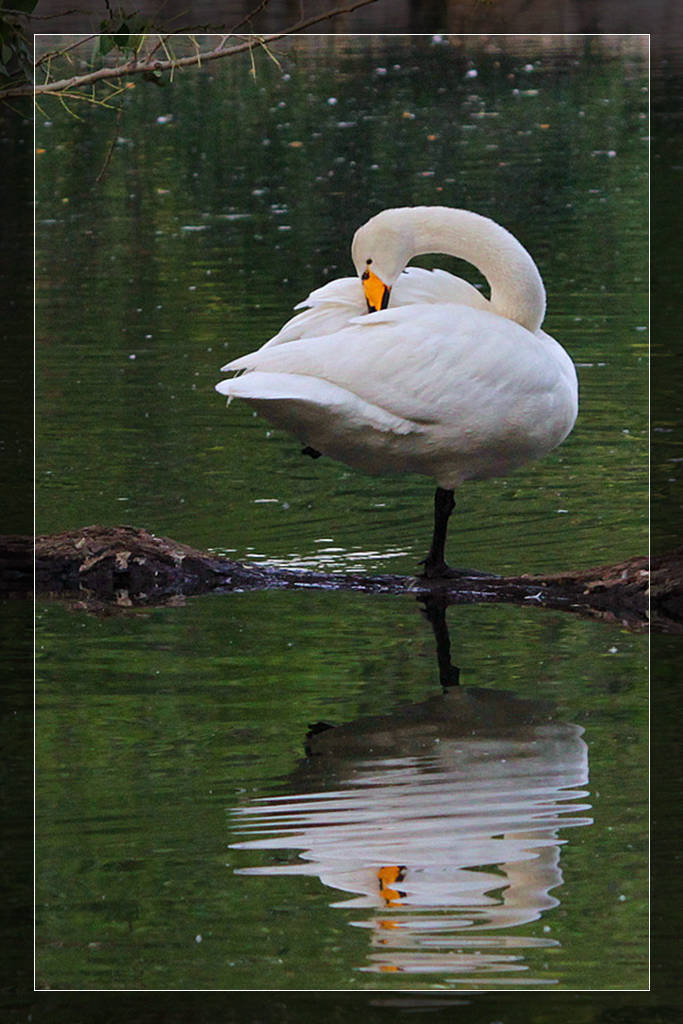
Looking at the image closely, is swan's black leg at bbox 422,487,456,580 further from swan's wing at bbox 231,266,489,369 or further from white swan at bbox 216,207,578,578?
swan's wing at bbox 231,266,489,369

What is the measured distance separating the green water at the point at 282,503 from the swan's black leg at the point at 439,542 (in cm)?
12

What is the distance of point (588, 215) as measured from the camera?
826 cm

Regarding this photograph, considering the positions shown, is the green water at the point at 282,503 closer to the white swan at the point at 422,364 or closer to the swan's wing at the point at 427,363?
the white swan at the point at 422,364

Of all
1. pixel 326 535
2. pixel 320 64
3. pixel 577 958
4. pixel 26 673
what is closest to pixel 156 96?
pixel 320 64

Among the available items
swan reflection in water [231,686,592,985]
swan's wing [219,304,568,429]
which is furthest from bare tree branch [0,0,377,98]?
swan reflection in water [231,686,592,985]

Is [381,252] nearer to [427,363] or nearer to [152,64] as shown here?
[427,363]

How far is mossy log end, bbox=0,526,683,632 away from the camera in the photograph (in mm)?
6402

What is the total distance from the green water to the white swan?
514mm

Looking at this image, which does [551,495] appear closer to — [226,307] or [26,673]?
[226,307]

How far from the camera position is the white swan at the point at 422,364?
596 cm

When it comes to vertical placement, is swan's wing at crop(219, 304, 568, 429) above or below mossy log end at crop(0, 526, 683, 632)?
above

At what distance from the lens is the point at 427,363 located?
6102 millimetres

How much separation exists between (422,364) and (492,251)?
423 mm

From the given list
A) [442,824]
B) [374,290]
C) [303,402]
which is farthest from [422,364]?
[442,824]
